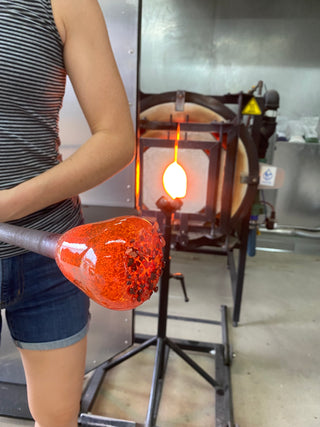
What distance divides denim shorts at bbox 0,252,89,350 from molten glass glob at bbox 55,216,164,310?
0.28m

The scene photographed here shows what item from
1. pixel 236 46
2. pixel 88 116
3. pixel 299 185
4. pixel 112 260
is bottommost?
pixel 299 185

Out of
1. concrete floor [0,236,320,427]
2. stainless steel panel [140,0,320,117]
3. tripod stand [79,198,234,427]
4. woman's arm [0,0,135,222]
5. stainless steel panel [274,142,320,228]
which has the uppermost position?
stainless steel panel [140,0,320,117]

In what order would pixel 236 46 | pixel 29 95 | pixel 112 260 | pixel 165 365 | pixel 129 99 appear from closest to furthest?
pixel 112 260, pixel 29 95, pixel 129 99, pixel 165 365, pixel 236 46

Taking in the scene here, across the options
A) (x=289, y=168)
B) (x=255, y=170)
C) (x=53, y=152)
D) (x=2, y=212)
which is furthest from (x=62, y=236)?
(x=289, y=168)

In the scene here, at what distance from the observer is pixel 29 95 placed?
0.47m

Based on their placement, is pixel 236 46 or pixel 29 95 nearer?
pixel 29 95

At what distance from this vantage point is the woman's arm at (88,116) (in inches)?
16.6

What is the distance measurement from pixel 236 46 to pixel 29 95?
272 centimetres

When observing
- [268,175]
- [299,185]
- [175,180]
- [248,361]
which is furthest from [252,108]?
[299,185]

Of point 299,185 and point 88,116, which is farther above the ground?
point 88,116

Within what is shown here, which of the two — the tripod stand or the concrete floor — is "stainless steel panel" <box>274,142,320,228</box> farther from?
the tripod stand

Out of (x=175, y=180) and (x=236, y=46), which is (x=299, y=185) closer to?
(x=236, y=46)

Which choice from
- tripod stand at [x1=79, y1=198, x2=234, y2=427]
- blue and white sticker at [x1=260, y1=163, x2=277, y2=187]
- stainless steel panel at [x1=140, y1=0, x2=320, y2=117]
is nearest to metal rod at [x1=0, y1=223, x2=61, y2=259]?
tripod stand at [x1=79, y1=198, x2=234, y2=427]

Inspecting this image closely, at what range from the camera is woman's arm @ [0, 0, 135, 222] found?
1.38 ft
